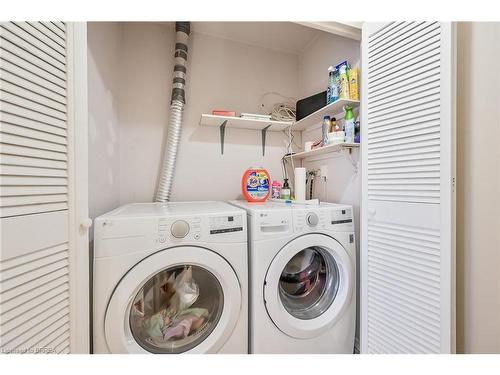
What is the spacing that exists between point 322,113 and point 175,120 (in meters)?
1.15

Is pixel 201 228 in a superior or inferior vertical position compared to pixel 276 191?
inferior

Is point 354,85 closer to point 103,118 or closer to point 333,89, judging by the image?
point 333,89

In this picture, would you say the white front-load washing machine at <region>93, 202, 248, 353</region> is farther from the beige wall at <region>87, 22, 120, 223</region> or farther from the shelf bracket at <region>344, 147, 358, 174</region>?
the shelf bracket at <region>344, 147, 358, 174</region>

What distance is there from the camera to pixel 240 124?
1.88 m

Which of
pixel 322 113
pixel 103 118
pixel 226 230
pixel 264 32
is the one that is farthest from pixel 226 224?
pixel 264 32

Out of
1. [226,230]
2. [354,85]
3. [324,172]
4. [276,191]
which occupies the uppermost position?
[354,85]

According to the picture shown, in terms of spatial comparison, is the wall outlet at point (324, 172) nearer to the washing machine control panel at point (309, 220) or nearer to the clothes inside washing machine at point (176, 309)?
the washing machine control panel at point (309, 220)

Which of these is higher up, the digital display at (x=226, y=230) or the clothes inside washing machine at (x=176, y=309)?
the digital display at (x=226, y=230)

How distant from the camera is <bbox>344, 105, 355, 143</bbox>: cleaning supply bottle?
138cm

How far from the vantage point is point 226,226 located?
3.61 feet

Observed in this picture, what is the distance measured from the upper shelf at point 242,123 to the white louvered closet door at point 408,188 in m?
0.79

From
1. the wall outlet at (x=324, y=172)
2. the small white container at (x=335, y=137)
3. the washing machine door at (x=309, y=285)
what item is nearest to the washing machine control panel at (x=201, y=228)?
the washing machine door at (x=309, y=285)

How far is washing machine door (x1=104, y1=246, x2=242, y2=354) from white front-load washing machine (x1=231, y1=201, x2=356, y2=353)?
0.17 m

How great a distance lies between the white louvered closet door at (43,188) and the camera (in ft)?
2.00
